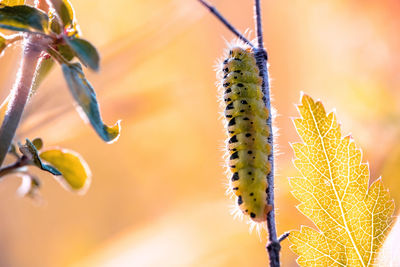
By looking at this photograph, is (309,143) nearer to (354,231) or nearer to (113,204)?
(354,231)

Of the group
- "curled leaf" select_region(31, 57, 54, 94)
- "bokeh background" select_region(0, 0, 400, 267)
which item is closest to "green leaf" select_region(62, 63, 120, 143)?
"curled leaf" select_region(31, 57, 54, 94)

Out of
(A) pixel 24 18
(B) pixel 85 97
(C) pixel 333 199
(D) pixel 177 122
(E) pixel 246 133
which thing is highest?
(D) pixel 177 122

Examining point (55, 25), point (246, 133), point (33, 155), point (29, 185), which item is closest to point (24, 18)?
point (55, 25)

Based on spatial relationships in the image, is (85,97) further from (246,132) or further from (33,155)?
(246,132)

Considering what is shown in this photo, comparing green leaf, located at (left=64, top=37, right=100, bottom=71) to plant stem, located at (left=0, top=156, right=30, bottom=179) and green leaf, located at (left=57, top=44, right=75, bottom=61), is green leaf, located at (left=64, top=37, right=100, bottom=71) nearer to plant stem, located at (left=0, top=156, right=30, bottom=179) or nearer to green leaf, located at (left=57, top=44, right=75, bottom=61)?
green leaf, located at (left=57, top=44, right=75, bottom=61)

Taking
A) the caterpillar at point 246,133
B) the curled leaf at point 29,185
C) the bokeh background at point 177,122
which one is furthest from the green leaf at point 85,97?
the bokeh background at point 177,122

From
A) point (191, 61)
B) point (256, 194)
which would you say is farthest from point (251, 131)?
point (191, 61)
